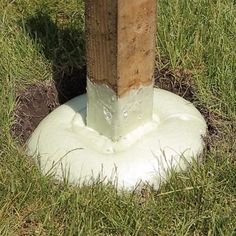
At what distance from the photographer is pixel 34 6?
3646 millimetres

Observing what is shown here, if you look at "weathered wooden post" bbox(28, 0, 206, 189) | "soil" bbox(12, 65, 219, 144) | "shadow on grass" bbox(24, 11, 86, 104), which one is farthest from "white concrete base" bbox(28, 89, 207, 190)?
"shadow on grass" bbox(24, 11, 86, 104)

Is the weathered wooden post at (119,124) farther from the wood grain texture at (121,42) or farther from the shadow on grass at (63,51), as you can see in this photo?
the shadow on grass at (63,51)

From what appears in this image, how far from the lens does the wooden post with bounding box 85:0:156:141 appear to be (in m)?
2.45

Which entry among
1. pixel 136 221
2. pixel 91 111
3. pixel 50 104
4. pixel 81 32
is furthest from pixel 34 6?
pixel 136 221

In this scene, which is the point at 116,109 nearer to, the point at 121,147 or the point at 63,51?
the point at 121,147

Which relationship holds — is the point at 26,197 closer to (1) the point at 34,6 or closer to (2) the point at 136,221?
(2) the point at 136,221

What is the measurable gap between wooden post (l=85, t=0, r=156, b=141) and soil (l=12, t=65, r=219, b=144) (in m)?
0.33

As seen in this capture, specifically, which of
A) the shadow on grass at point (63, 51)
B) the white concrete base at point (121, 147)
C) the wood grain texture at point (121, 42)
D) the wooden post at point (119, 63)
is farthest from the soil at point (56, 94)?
the wood grain texture at point (121, 42)

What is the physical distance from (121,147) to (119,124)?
3.4 inches

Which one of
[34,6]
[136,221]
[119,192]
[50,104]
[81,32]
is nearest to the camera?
[136,221]

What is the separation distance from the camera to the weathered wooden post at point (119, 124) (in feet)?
8.16

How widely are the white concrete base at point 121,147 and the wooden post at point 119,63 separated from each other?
59 millimetres

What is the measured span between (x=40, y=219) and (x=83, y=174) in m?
0.25

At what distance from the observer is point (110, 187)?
8.18ft
